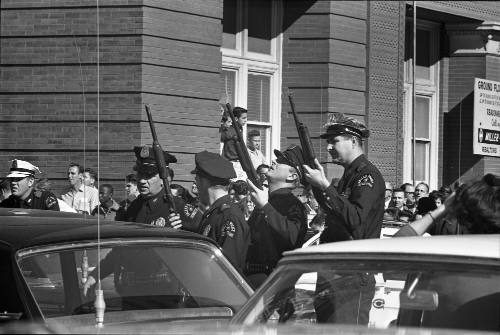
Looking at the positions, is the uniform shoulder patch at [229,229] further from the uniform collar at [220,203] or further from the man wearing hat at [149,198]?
the man wearing hat at [149,198]

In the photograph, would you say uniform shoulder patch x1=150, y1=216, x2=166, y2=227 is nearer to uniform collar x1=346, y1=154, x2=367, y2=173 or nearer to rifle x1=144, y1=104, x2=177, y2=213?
rifle x1=144, y1=104, x2=177, y2=213

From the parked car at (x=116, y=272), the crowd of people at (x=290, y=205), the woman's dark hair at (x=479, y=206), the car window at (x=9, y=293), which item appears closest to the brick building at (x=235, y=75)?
the crowd of people at (x=290, y=205)

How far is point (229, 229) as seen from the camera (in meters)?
7.12

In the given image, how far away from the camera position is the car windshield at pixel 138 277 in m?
5.27

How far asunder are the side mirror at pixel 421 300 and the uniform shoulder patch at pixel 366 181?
247 cm

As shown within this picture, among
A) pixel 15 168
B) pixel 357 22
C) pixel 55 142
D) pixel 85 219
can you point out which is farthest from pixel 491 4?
pixel 85 219

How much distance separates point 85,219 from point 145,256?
0.51 m

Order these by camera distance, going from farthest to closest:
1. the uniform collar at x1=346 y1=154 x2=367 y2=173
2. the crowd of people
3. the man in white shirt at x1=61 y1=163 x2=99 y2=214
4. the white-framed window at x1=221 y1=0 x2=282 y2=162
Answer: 1. the white-framed window at x1=221 y1=0 x2=282 y2=162
2. the man in white shirt at x1=61 y1=163 x2=99 y2=214
3. the uniform collar at x1=346 y1=154 x2=367 y2=173
4. the crowd of people

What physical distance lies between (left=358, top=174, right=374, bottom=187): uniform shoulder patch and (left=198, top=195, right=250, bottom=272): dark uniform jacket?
34.9 inches

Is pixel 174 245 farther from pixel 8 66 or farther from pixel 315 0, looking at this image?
pixel 315 0

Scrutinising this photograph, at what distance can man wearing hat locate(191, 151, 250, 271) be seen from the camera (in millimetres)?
7121

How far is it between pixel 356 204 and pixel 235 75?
10.6 meters

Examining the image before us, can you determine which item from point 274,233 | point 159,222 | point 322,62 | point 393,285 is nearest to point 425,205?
point 159,222

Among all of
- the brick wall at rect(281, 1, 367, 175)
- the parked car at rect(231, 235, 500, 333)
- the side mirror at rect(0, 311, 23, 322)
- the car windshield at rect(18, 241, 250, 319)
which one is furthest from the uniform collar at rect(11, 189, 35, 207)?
the brick wall at rect(281, 1, 367, 175)
